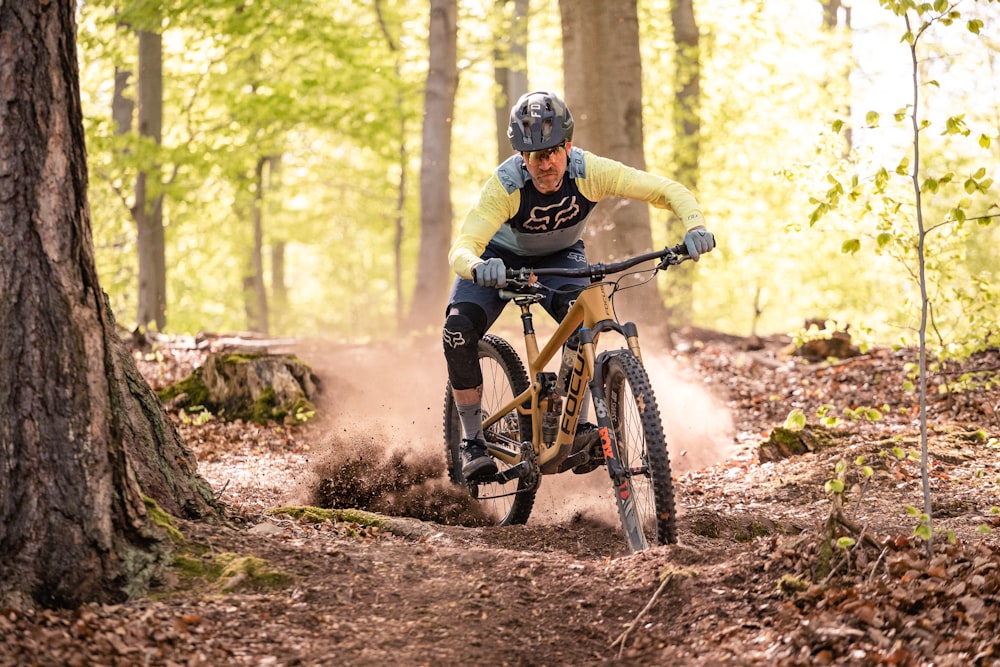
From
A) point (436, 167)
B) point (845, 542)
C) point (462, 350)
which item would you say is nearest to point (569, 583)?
point (845, 542)

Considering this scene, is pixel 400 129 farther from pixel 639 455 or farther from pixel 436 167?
pixel 639 455

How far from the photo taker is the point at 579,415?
5.91 m

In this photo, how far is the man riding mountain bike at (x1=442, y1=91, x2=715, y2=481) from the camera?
5.54 meters

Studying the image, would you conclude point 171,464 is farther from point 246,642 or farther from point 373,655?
point 373,655

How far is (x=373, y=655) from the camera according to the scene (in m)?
3.83

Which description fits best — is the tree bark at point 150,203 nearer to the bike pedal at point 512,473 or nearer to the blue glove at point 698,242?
the bike pedal at point 512,473

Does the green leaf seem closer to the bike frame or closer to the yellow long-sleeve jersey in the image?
the bike frame

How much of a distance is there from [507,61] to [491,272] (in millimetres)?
18420

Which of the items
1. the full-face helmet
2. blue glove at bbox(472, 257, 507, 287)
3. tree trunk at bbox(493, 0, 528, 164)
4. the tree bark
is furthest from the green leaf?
tree trunk at bbox(493, 0, 528, 164)

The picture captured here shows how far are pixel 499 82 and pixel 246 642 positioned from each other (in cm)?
2146

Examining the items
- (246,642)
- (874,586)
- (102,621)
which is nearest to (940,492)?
(874,586)

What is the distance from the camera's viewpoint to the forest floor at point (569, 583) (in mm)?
3711

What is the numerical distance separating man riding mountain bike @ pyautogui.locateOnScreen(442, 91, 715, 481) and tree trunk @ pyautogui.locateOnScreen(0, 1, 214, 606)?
2006 mm

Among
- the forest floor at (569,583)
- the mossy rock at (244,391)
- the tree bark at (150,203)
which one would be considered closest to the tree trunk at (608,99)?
the mossy rock at (244,391)
